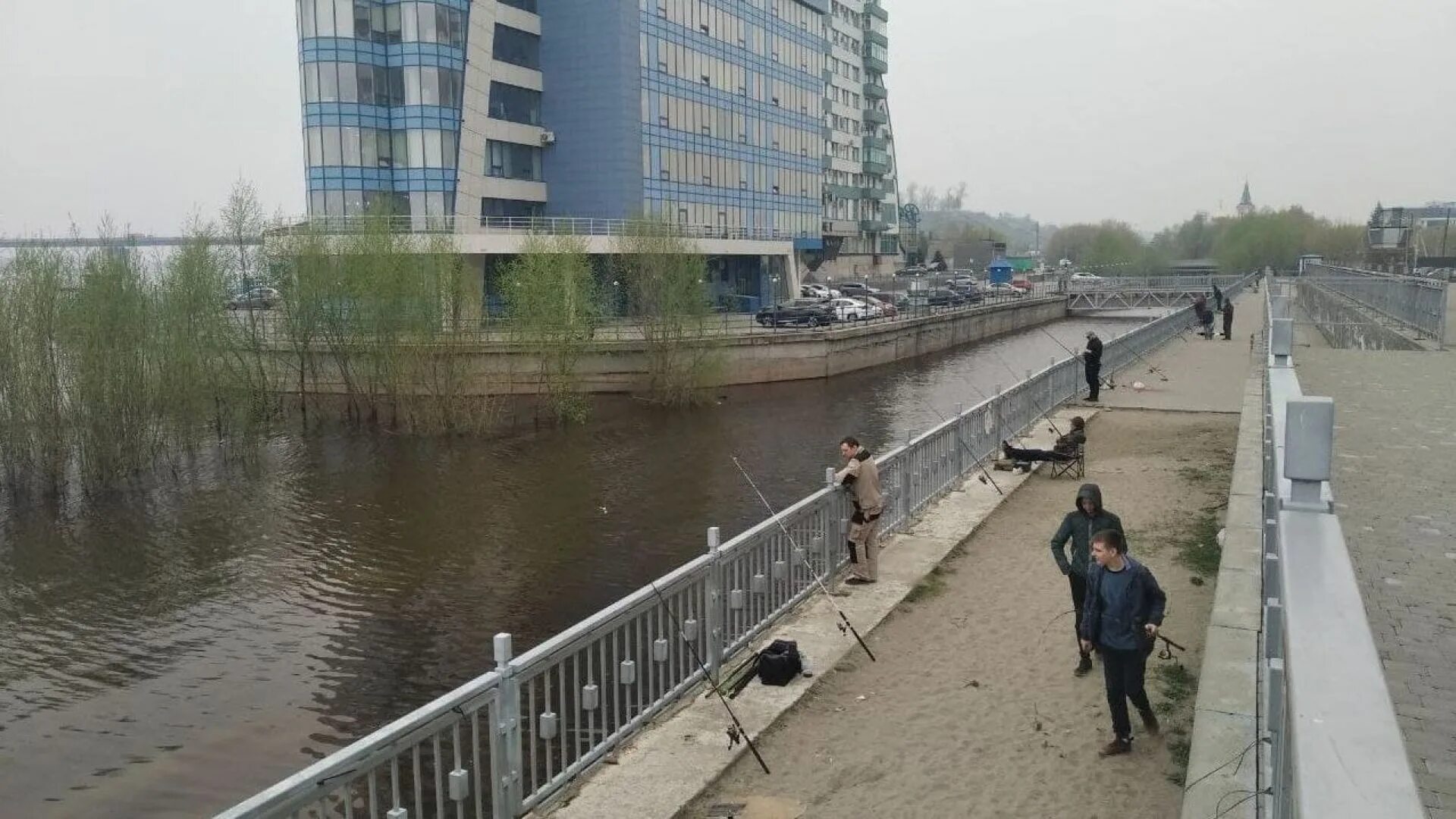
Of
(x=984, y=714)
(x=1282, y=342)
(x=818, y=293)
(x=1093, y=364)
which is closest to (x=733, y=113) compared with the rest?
(x=818, y=293)

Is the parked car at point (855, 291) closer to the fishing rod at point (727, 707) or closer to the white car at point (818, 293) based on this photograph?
the white car at point (818, 293)

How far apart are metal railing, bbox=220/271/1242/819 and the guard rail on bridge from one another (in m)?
72.8

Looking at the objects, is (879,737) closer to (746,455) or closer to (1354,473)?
(1354,473)

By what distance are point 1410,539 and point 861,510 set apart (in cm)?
462

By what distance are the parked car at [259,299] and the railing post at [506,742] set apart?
33.7 meters

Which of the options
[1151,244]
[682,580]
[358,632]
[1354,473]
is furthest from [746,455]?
[1151,244]

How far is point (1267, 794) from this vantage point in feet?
15.1

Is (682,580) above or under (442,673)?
above

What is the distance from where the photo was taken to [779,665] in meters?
8.05

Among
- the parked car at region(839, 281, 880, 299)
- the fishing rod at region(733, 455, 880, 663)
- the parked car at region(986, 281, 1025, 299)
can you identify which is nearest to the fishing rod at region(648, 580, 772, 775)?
the fishing rod at region(733, 455, 880, 663)

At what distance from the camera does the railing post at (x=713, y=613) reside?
326 inches

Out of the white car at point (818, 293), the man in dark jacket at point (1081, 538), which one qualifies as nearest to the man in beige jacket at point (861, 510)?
the man in dark jacket at point (1081, 538)

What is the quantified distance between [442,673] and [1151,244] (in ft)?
536

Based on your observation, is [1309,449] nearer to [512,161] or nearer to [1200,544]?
[1200,544]
